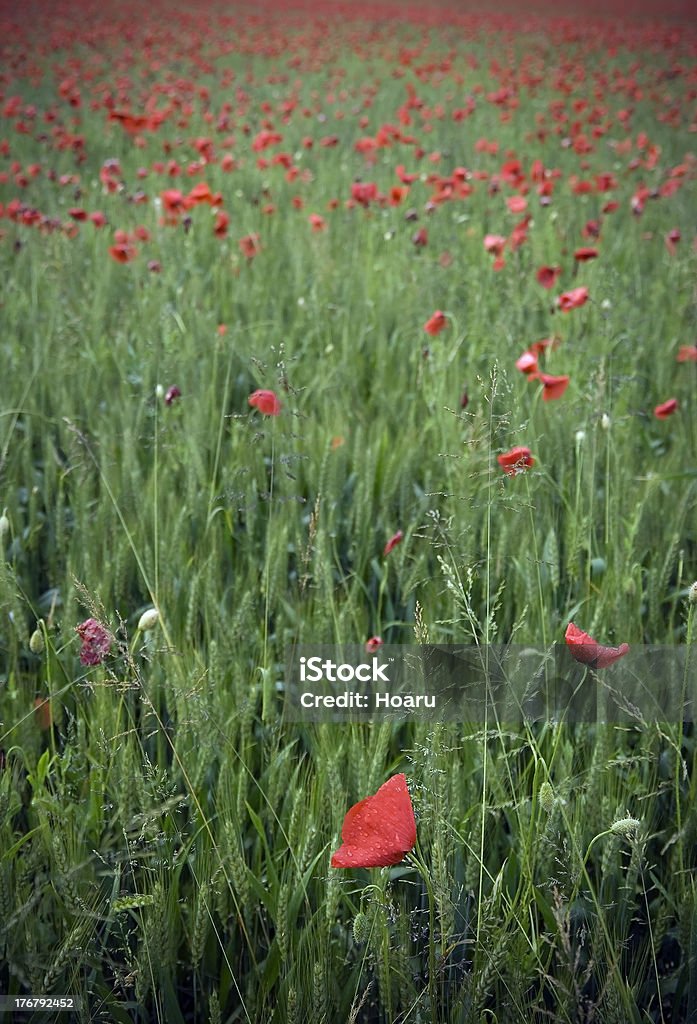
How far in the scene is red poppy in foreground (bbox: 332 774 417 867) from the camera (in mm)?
489

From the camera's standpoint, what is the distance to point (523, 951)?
57 cm

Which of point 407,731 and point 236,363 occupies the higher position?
point 236,363

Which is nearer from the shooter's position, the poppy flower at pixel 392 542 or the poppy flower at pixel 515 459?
the poppy flower at pixel 515 459

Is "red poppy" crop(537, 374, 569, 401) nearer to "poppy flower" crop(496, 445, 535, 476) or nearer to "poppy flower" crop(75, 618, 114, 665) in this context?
"poppy flower" crop(496, 445, 535, 476)

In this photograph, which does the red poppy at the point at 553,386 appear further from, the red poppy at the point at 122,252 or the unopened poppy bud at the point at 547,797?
the red poppy at the point at 122,252

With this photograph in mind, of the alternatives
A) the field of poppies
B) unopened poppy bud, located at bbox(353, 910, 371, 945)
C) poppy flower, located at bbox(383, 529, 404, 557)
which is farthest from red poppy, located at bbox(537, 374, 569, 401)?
unopened poppy bud, located at bbox(353, 910, 371, 945)

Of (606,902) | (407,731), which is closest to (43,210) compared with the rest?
(407,731)

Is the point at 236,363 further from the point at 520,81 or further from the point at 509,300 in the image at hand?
the point at 520,81

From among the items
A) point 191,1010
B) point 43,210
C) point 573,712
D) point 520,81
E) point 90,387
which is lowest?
point 191,1010

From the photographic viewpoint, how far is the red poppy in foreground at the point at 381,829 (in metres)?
0.49

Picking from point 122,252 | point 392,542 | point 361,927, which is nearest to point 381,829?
point 361,927

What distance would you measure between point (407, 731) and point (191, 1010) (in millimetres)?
257

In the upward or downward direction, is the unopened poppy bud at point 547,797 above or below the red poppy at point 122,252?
below

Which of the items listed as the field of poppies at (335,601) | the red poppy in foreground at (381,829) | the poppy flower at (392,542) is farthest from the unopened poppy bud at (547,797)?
the poppy flower at (392,542)
